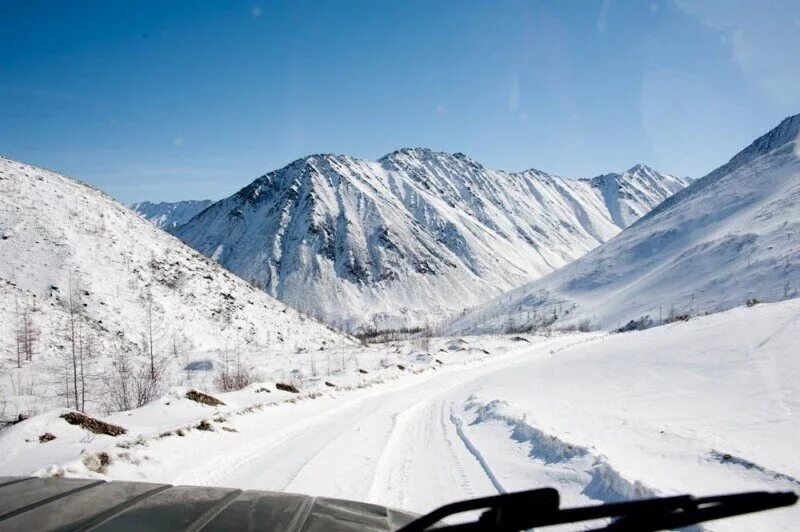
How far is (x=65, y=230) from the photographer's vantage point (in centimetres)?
5241

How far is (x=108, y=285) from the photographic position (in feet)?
159

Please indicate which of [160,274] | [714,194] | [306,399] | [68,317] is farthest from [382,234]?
[306,399]

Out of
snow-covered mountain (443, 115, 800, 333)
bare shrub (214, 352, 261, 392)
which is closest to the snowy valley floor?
bare shrub (214, 352, 261, 392)

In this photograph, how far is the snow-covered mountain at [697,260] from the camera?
72625mm

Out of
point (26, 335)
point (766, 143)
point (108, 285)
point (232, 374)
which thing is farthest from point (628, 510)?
point (766, 143)

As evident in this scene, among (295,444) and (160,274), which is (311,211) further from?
(295,444)

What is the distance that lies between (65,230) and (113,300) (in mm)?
13143

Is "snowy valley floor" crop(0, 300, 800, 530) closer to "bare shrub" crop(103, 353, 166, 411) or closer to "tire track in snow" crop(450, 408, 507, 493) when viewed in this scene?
"tire track in snow" crop(450, 408, 507, 493)

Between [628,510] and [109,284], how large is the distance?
5703 centimetres

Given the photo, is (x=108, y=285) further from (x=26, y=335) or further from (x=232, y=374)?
(x=232, y=374)

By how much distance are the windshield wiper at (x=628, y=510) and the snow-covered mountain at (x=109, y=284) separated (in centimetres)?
4469

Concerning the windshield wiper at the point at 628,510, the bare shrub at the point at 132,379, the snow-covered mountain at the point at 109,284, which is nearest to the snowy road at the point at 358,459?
the windshield wiper at the point at 628,510

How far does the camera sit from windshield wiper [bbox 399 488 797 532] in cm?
150

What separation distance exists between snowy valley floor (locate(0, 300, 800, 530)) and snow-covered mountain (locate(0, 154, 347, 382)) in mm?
32705
